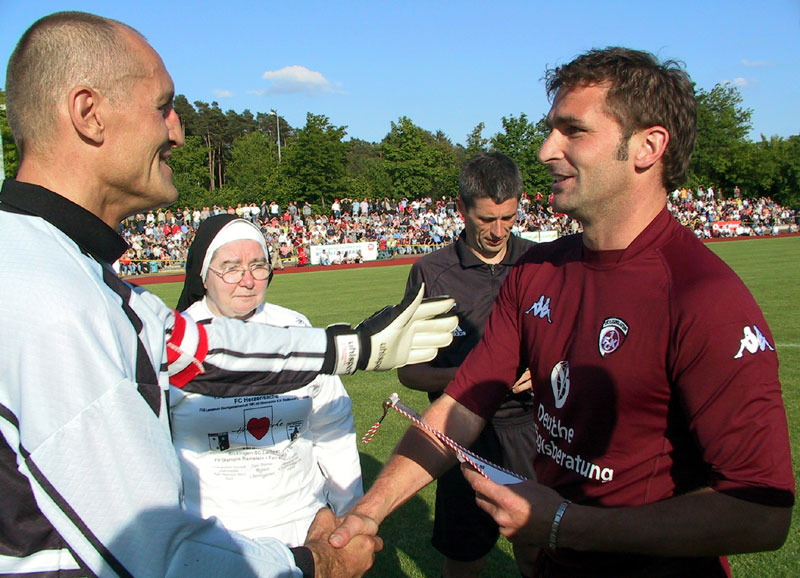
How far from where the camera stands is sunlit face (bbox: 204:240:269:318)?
11.2ft

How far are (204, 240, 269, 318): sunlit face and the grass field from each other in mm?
2219

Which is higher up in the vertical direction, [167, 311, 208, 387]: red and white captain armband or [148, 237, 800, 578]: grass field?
[167, 311, 208, 387]: red and white captain armband

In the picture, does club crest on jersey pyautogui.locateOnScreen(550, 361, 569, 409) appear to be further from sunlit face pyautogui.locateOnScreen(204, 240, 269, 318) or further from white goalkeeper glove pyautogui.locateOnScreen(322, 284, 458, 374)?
sunlit face pyautogui.locateOnScreen(204, 240, 269, 318)

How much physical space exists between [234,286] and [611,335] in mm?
2045

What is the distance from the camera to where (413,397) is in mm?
8375

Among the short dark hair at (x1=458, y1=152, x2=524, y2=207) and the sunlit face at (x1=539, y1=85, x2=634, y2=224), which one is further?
the short dark hair at (x1=458, y1=152, x2=524, y2=207)

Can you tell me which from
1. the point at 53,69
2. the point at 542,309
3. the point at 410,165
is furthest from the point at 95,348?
the point at 410,165

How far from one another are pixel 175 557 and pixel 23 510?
368 mm

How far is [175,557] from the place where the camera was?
1.53 meters

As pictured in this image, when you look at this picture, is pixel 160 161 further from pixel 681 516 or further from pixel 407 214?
pixel 407 214

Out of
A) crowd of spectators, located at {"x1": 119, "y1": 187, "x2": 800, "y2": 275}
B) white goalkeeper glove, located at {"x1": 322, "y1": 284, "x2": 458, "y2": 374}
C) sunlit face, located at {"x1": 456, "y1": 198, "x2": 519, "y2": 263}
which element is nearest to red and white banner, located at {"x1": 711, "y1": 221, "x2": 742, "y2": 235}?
crowd of spectators, located at {"x1": 119, "y1": 187, "x2": 800, "y2": 275}

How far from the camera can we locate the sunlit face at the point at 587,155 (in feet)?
8.12

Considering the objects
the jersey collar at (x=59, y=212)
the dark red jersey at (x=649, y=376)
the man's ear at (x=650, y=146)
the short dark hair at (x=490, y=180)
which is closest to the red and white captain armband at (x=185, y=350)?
the jersey collar at (x=59, y=212)

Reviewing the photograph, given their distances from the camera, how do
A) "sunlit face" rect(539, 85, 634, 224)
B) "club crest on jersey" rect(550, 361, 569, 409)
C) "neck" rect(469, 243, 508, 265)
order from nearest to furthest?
"club crest on jersey" rect(550, 361, 569, 409), "sunlit face" rect(539, 85, 634, 224), "neck" rect(469, 243, 508, 265)
